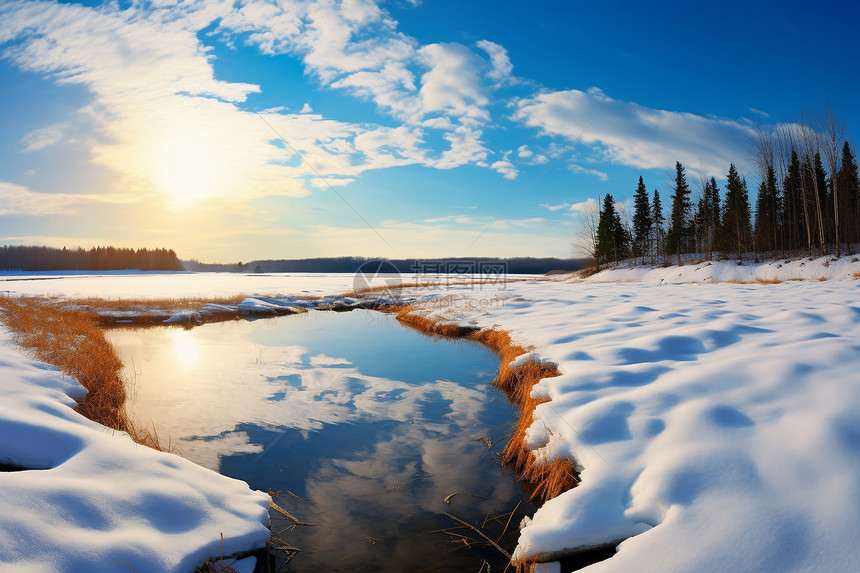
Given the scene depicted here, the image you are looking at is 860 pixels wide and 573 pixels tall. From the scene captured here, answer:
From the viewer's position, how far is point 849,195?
54.2 meters

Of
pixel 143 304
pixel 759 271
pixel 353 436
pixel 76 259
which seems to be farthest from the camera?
pixel 76 259

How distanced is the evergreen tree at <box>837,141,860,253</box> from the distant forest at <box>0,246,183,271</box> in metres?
188

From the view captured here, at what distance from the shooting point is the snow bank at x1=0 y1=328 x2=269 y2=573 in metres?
2.94

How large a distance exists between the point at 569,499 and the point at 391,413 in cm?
495

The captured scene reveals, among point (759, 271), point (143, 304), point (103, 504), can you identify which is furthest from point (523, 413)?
point (759, 271)

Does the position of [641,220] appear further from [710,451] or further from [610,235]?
[710,451]

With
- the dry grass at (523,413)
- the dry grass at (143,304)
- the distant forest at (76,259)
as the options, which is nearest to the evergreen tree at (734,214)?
the dry grass at (523,413)

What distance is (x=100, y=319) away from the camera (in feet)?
76.5

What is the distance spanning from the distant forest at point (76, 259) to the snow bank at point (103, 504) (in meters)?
180

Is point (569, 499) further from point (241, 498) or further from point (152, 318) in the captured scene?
point (152, 318)

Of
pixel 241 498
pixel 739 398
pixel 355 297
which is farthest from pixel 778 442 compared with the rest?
pixel 355 297

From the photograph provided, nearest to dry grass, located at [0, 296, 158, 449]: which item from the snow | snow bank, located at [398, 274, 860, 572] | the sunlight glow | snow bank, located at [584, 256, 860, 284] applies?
the snow

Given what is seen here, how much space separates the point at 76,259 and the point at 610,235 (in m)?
174

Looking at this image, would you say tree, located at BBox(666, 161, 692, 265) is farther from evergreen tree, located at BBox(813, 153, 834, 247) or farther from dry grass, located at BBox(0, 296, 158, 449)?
dry grass, located at BBox(0, 296, 158, 449)
